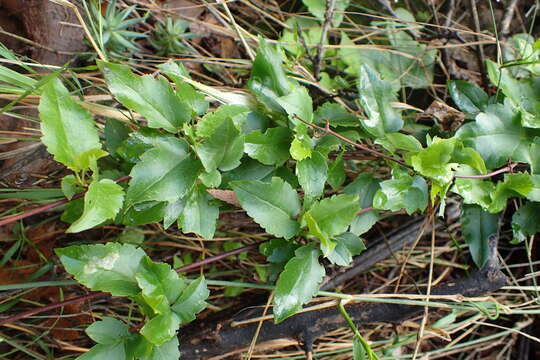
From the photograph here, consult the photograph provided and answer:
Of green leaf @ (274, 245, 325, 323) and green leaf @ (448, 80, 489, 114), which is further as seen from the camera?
green leaf @ (448, 80, 489, 114)

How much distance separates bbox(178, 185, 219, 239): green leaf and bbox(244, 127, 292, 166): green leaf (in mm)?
117

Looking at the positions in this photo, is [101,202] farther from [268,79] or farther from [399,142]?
[399,142]

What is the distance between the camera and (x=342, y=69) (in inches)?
53.6

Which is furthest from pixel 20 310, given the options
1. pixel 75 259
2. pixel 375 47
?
pixel 375 47

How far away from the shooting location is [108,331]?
0.80 meters

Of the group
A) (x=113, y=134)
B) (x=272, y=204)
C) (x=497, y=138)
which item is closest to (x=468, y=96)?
(x=497, y=138)

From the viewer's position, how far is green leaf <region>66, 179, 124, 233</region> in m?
0.69

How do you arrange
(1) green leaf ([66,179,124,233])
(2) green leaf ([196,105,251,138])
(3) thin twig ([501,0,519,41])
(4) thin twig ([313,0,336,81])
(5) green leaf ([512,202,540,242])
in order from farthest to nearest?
(3) thin twig ([501,0,519,41]) < (4) thin twig ([313,0,336,81]) < (5) green leaf ([512,202,540,242]) < (2) green leaf ([196,105,251,138]) < (1) green leaf ([66,179,124,233])

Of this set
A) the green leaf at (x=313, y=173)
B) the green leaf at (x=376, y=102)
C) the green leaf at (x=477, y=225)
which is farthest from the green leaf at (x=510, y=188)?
the green leaf at (x=313, y=173)

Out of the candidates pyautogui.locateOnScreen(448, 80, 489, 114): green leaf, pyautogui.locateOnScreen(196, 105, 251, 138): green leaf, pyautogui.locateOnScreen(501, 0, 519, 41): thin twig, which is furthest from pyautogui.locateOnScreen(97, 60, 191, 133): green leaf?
pyautogui.locateOnScreen(501, 0, 519, 41): thin twig

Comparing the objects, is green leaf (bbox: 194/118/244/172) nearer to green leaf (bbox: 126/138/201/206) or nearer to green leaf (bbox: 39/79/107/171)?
green leaf (bbox: 126/138/201/206)

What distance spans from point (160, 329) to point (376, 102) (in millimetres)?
616

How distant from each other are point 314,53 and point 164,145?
0.72 metres

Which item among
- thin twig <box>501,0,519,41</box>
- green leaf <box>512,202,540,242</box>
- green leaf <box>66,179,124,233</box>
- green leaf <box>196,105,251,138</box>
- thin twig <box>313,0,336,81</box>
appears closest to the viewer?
green leaf <box>66,179,124,233</box>
